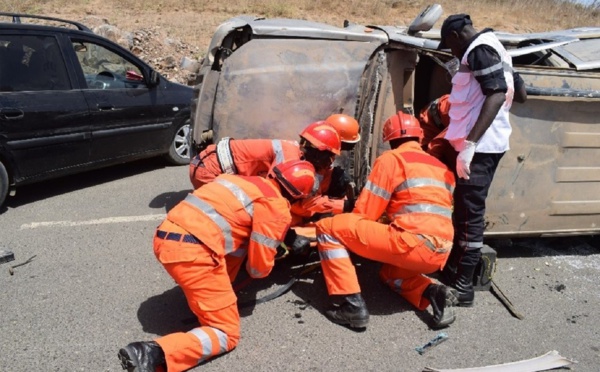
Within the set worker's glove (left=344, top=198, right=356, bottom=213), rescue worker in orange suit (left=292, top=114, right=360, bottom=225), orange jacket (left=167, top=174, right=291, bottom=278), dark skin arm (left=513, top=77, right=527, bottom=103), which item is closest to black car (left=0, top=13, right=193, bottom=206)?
rescue worker in orange suit (left=292, top=114, right=360, bottom=225)

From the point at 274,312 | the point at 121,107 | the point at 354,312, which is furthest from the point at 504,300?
the point at 121,107

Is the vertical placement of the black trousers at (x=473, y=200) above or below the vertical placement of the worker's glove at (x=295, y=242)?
above

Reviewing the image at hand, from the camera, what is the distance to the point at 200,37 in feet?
46.2

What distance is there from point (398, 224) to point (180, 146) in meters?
3.96

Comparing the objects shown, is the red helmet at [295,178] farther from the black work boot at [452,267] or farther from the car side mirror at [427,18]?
the car side mirror at [427,18]

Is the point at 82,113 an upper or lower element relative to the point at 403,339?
upper

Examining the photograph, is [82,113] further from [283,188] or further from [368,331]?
[368,331]

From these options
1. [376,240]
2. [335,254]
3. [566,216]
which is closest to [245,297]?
[335,254]

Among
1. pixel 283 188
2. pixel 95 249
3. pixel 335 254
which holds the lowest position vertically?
pixel 95 249

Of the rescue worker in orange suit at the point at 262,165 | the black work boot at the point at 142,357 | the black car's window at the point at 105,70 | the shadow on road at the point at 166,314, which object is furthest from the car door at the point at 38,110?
the black work boot at the point at 142,357

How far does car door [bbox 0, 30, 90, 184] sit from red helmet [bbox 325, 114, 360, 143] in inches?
108

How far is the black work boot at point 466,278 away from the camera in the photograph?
3648 mm

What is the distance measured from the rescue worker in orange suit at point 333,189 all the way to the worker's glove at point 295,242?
1.02ft

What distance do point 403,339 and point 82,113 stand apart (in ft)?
12.3
